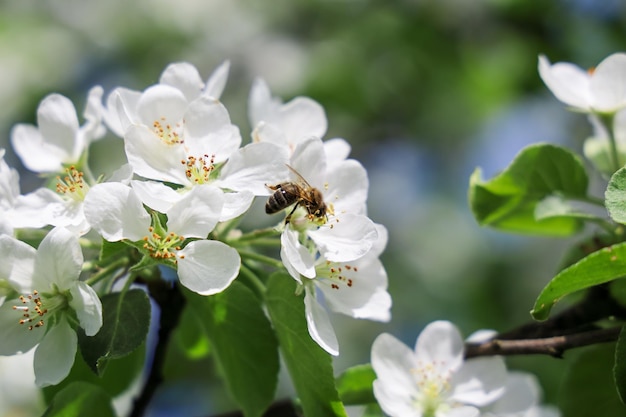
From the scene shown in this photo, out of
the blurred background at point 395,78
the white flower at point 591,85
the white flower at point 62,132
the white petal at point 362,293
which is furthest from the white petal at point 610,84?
the blurred background at point 395,78

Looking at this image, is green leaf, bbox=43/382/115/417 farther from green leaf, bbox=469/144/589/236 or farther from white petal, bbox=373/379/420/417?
green leaf, bbox=469/144/589/236

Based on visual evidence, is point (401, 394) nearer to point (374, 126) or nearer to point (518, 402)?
point (518, 402)

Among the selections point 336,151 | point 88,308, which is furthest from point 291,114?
point 88,308

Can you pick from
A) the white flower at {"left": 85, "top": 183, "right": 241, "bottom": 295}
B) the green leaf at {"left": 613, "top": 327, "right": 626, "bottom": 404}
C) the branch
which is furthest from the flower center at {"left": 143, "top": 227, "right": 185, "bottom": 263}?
Result: the green leaf at {"left": 613, "top": 327, "right": 626, "bottom": 404}

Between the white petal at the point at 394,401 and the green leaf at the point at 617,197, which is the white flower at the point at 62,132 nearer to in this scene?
the white petal at the point at 394,401

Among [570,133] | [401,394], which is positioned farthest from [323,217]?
[570,133]

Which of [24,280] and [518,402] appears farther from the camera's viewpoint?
[518,402]
